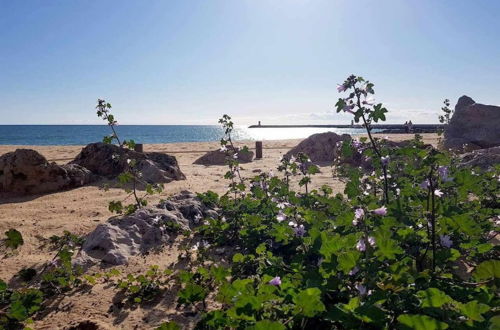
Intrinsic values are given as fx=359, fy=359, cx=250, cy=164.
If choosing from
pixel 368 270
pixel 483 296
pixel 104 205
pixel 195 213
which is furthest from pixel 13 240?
pixel 104 205

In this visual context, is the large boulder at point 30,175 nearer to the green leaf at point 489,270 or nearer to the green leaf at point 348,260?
the green leaf at point 348,260

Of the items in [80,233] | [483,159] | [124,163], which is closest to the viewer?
[80,233]

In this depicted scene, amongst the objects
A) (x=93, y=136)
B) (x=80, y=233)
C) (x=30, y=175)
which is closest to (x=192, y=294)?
(x=80, y=233)

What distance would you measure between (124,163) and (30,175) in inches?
84.7

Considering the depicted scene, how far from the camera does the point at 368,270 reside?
2.09 meters

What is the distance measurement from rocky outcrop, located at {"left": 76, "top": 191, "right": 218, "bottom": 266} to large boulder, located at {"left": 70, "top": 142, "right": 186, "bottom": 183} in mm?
3133

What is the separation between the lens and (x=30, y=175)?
23.7 ft

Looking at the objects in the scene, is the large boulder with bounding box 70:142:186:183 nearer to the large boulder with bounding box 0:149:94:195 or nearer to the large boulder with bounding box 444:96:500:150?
the large boulder with bounding box 0:149:94:195

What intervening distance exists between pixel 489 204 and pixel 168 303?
4.62 m

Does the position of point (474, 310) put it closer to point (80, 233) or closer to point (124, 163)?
point (80, 233)

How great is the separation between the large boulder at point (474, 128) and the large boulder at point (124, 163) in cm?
994

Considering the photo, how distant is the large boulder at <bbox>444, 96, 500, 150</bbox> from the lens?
1273 centimetres

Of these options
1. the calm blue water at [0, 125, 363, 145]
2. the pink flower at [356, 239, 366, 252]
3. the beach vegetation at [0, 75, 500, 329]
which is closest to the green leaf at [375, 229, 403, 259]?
the beach vegetation at [0, 75, 500, 329]

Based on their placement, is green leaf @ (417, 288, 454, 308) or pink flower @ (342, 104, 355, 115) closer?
green leaf @ (417, 288, 454, 308)
